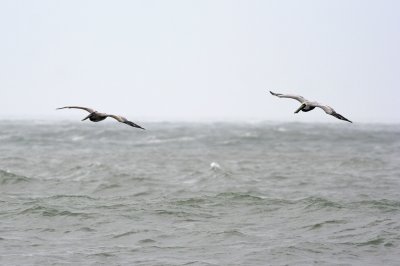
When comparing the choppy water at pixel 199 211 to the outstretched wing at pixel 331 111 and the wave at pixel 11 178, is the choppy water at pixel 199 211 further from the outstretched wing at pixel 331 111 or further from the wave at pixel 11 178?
the outstretched wing at pixel 331 111

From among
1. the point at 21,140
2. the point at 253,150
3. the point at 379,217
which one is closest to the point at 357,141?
the point at 253,150

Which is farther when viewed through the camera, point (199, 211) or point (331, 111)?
point (199, 211)

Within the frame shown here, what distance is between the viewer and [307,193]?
89.1 ft

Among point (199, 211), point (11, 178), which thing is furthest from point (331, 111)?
point (11, 178)

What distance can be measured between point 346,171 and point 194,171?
666 centimetres

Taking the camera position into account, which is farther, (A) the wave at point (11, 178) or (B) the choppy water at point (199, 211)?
(A) the wave at point (11, 178)

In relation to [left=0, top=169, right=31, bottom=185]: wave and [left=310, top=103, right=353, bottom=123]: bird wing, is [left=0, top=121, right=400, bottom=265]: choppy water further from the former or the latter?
[left=310, top=103, right=353, bottom=123]: bird wing

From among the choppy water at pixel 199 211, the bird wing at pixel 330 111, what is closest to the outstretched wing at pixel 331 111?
the bird wing at pixel 330 111

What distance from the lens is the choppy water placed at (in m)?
17.3

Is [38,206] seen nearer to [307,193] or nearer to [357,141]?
[307,193]

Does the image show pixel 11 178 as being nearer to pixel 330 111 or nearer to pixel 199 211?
pixel 199 211

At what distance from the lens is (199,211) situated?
2283 centimetres

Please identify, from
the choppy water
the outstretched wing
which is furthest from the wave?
the outstretched wing

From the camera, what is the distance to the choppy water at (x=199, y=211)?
17.3 meters
